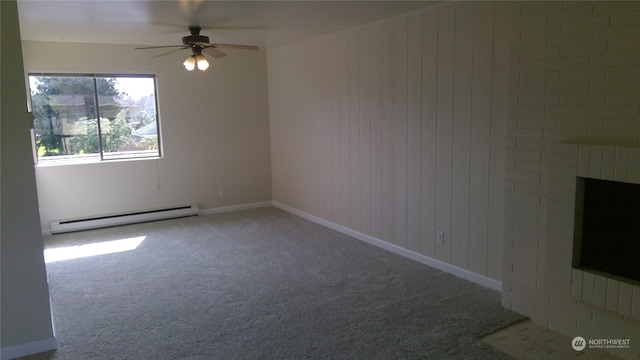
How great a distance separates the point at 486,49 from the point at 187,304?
3225mm

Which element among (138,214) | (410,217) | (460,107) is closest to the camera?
(460,107)

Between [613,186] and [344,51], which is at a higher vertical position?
[344,51]

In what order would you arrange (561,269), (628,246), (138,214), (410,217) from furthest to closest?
(138,214)
(410,217)
(561,269)
(628,246)

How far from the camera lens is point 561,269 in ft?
10.0

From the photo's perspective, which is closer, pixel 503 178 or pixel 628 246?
pixel 628 246

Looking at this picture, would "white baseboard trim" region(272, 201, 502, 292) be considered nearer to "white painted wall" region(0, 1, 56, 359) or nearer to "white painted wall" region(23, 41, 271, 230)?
"white painted wall" region(23, 41, 271, 230)

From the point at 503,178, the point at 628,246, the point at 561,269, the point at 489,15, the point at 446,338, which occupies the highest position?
the point at 489,15

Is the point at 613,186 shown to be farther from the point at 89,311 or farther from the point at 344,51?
the point at 89,311

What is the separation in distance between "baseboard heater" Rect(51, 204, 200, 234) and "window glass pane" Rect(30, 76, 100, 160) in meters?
0.87

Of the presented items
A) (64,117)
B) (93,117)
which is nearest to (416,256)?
(93,117)

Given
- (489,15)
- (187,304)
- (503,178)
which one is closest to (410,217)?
(503,178)

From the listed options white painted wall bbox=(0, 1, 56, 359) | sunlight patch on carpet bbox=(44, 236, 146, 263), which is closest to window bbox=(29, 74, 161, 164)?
sunlight patch on carpet bbox=(44, 236, 146, 263)

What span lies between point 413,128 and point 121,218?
14.2ft

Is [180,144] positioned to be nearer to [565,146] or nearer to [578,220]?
[565,146]
